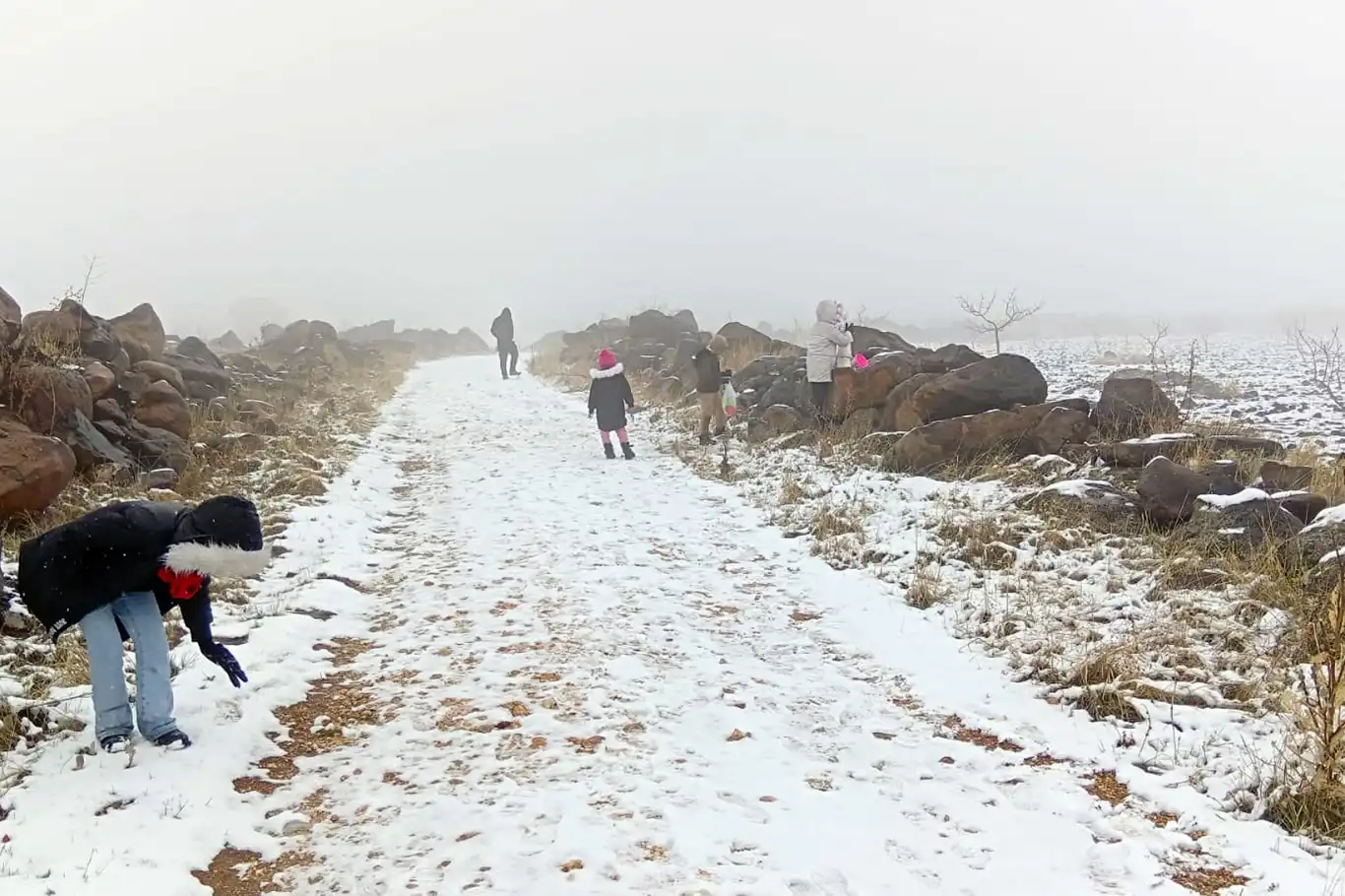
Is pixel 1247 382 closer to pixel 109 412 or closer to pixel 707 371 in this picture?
pixel 707 371

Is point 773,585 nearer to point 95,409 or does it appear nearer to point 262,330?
point 95,409

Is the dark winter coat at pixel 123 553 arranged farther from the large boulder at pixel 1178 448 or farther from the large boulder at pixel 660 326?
the large boulder at pixel 660 326

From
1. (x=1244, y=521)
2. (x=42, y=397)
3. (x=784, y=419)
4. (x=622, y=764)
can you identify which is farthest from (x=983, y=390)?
(x=42, y=397)

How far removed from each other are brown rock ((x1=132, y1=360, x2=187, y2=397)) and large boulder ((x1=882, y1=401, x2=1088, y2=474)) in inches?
417

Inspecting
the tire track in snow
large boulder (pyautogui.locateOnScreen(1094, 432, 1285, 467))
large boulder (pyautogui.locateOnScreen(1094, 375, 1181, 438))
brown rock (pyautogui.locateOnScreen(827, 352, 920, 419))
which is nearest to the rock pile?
the tire track in snow

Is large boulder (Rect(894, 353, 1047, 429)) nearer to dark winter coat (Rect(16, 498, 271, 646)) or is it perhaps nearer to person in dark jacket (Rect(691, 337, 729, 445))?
person in dark jacket (Rect(691, 337, 729, 445))

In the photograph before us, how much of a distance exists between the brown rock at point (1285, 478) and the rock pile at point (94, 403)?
1153 centimetres

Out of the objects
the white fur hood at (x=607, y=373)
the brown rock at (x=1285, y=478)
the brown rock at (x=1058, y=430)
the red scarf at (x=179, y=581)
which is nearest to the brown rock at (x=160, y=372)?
the white fur hood at (x=607, y=373)

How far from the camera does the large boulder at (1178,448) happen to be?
926cm

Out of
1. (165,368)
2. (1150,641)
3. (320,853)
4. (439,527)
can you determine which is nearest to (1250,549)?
(1150,641)

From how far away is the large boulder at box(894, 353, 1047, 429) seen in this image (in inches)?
458

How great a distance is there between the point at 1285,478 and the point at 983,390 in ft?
13.3

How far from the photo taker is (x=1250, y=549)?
6.89m

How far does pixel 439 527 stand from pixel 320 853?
237 inches
